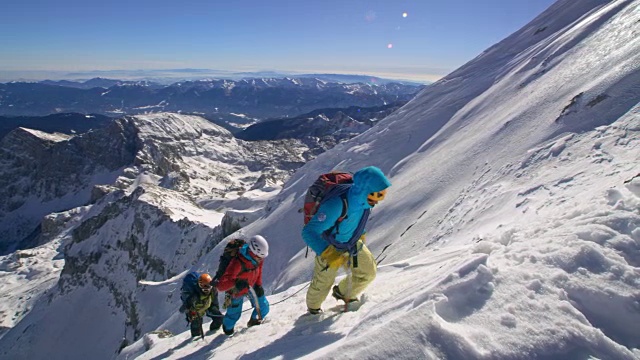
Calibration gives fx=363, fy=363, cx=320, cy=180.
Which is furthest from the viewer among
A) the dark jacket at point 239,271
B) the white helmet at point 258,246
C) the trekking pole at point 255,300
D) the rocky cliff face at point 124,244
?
the rocky cliff face at point 124,244

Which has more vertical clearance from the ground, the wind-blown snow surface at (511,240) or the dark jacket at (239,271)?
the wind-blown snow surface at (511,240)

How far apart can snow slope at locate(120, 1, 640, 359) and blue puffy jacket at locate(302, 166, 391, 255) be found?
124 cm

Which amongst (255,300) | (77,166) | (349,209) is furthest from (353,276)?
(77,166)

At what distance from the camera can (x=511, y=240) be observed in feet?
17.1

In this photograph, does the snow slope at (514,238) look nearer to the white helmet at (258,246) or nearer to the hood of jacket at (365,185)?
the white helmet at (258,246)

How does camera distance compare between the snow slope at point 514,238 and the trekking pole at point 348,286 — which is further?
the trekking pole at point 348,286

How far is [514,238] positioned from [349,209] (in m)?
2.46

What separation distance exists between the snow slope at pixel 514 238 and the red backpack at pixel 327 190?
Result: 1792 millimetres

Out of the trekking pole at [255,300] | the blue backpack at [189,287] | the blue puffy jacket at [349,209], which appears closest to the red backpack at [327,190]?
the blue puffy jacket at [349,209]

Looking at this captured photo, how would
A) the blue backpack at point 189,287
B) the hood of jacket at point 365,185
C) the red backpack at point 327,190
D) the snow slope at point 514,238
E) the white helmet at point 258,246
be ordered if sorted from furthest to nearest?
1. the blue backpack at point 189,287
2. the white helmet at point 258,246
3. the red backpack at point 327,190
4. the hood of jacket at point 365,185
5. the snow slope at point 514,238

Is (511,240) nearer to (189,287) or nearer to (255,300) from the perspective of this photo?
(255,300)

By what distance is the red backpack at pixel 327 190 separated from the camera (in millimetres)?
6004

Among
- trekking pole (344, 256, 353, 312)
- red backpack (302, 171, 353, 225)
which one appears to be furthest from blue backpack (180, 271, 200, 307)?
trekking pole (344, 256, 353, 312)

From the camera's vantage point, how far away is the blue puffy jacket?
5.69 metres
